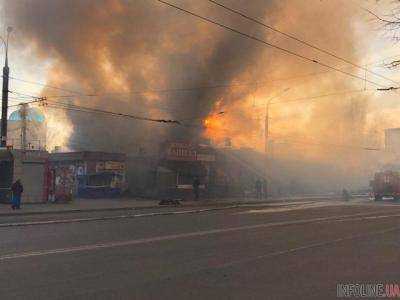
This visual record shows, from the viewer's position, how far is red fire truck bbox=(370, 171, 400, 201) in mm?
39938

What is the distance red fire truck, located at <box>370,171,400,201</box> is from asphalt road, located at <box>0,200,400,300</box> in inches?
1110

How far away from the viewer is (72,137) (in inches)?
1772

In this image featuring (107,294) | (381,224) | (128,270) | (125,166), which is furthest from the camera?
(125,166)

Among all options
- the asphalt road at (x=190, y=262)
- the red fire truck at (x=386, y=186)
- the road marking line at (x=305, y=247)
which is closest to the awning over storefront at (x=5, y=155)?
the asphalt road at (x=190, y=262)

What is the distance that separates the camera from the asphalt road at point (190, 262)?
6.14 m

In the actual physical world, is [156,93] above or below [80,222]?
above

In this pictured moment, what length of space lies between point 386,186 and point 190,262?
3521 centimetres

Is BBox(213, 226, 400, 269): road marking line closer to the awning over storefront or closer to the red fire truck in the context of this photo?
the awning over storefront

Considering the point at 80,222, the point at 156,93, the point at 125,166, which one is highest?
the point at 156,93

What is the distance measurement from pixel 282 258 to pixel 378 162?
71086 mm

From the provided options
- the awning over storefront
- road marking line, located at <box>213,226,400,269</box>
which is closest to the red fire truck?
road marking line, located at <box>213,226,400,269</box>

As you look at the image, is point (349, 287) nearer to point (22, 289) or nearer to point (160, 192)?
point (22, 289)

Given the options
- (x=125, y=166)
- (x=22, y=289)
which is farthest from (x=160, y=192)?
(x=22, y=289)

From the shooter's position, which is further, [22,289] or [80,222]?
[80,222]
